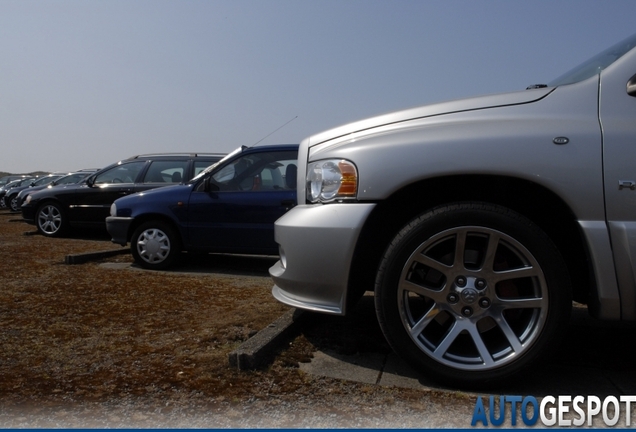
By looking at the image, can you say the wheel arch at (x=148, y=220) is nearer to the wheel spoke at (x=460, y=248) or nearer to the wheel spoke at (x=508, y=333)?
the wheel spoke at (x=460, y=248)

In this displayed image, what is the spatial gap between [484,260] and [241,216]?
427 centimetres

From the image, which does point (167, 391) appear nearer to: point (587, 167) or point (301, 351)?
point (301, 351)

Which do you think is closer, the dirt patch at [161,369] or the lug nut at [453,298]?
the dirt patch at [161,369]

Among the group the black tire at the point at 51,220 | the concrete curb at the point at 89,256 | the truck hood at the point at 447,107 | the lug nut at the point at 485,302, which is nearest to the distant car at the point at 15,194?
the black tire at the point at 51,220

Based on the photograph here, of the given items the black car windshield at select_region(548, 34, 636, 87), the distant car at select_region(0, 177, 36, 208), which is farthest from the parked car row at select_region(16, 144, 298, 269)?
the distant car at select_region(0, 177, 36, 208)

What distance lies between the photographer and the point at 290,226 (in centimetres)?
323

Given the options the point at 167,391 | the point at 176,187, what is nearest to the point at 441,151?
the point at 167,391

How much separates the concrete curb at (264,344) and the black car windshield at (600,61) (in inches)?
86.2

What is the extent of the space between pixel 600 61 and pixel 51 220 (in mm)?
10539

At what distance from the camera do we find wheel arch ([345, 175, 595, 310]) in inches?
115

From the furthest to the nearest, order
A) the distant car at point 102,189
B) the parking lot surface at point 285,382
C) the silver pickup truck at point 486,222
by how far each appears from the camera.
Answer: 1. the distant car at point 102,189
2. the silver pickup truck at point 486,222
3. the parking lot surface at point 285,382

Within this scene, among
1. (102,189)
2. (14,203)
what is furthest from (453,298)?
(14,203)

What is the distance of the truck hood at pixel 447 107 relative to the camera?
2965 millimetres

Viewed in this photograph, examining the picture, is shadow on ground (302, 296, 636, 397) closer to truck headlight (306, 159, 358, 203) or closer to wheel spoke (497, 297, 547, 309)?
wheel spoke (497, 297, 547, 309)
